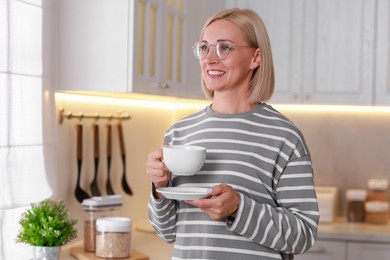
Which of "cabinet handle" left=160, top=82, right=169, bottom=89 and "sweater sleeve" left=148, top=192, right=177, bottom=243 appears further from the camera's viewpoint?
"cabinet handle" left=160, top=82, right=169, bottom=89

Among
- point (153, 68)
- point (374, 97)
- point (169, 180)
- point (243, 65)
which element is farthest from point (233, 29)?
point (374, 97)

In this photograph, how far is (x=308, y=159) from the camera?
5.42 feet

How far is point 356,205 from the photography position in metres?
3.88

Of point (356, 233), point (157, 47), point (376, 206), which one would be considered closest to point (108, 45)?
point (157, 47)

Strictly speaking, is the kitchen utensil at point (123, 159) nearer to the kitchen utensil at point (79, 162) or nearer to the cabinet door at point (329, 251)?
the kitchen utensil at point (79, 162)

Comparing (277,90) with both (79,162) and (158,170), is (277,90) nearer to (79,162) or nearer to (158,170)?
(79,162)

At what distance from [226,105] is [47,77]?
47.8 inches

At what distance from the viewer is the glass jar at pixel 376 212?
3797mm

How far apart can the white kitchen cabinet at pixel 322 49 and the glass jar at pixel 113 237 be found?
4.90ft

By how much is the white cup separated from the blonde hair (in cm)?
21

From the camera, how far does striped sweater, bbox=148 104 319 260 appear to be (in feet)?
5.19

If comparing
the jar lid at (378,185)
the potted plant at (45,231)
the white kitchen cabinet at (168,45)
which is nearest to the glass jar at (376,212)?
the jar lid at (378,185)

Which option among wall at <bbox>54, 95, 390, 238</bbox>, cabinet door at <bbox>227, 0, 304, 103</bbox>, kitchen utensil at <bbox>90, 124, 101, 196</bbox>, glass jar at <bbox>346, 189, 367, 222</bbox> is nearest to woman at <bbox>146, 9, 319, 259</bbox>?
kitchen utensil at <bbox>90, 124, 101, 196</bbox>

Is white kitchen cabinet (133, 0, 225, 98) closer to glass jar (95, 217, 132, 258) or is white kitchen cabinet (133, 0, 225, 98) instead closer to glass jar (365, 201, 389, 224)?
glass jar (95, 217, 132, 258)
